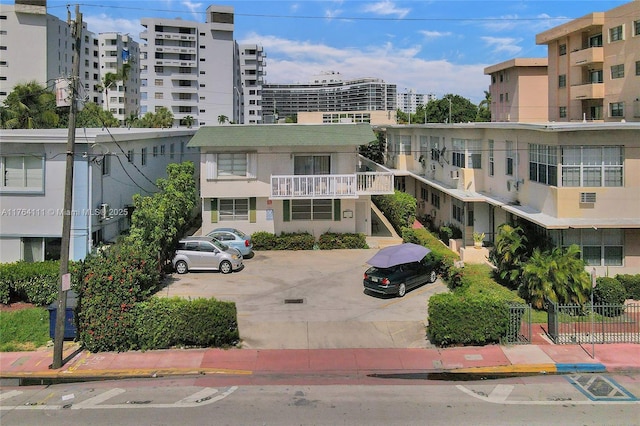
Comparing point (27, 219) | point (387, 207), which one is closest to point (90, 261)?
point (27, 219)

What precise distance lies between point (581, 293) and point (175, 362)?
41.6 ft

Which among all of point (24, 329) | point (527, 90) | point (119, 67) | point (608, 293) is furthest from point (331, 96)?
point (24, 329)

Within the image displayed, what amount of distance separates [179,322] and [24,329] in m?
5.35

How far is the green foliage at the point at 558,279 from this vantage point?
1792 cm

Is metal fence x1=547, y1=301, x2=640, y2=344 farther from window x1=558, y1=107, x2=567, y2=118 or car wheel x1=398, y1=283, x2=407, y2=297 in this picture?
window x1=558, y1=107, x2=567, y2=118

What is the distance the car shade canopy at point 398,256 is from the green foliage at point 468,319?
4.51 meters

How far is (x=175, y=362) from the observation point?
1498cm

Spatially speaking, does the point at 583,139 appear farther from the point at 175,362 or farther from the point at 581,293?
the point at 175,362

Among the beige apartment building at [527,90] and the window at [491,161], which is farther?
the beige apartment building at [527,90]

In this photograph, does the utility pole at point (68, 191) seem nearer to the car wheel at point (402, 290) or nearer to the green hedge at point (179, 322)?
the green hedge at point (179, 322)

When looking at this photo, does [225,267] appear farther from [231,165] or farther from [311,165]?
[311,165]

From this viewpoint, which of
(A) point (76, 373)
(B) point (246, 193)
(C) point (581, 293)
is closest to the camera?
(A) point (76, 373)

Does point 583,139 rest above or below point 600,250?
above

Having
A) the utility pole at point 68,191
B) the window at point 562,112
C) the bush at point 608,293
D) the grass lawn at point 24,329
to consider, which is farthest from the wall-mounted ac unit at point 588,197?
the window at point 562,112
